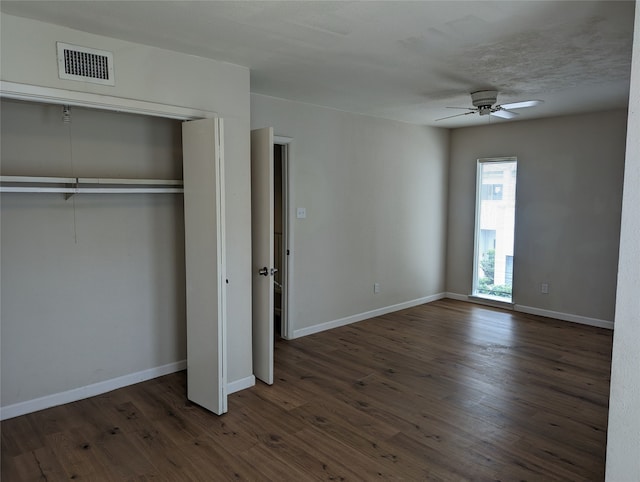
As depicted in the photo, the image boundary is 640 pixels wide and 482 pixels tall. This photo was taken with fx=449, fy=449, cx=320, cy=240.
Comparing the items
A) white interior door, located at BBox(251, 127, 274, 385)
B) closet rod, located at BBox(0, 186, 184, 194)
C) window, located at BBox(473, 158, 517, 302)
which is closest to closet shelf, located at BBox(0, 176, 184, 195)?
closet rod, located at BBox(0, 186, 184, 194)

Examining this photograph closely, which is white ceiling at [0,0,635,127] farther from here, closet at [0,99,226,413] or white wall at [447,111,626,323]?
white wall at [447,111,626,323]

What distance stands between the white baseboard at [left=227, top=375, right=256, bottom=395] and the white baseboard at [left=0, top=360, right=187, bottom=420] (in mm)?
625

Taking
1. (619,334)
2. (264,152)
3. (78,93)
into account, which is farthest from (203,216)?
(619,334)

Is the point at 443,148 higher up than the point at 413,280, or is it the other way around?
the point at 443,148

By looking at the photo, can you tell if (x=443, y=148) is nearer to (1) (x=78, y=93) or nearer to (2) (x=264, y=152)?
(2) (x=264, y=152)

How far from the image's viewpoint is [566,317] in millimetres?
5801

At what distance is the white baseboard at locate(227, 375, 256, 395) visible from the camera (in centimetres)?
358

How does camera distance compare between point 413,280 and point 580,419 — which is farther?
point 413,280

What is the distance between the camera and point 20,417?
3086mm

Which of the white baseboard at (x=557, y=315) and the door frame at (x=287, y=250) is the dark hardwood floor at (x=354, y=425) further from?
the white baseboard at (x=557, y=315)

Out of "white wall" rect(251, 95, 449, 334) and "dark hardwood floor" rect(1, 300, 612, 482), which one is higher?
"white wall" rect(251, 95, 449, 334)

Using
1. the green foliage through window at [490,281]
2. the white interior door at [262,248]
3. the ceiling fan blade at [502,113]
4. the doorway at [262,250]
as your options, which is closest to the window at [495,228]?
the green foliage through window at [490,281]

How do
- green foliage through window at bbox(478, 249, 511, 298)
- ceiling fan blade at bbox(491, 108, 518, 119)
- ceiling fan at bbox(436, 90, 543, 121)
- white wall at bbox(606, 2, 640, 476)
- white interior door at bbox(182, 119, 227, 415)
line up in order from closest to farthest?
1. white wall at bbox(606, 2, 640, 476)
2. white interior door at bbox(182, 119, 227, 415)
3. ceiling fan at bbox(436, 90, 543, 121)
4. ceiling fan blade at bbox(491, 108, 518, 119)
5. green foliage through window at bbox(478, 249, 511, 298)

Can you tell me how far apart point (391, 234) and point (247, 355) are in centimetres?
303
